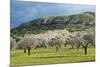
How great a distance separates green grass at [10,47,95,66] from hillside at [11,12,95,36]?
0.23 meters

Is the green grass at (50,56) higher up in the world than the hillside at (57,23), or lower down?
lower down

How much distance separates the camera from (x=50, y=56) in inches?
101

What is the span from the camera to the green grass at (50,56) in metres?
2.44

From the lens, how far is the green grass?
8.00 feet

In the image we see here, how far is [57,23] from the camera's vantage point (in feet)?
8.56

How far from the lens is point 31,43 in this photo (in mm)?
2498

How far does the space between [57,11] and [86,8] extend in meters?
0.38

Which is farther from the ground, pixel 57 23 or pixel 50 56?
pixel 57 23

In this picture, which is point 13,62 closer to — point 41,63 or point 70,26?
point 41,63

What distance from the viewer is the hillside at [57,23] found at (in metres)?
2.48

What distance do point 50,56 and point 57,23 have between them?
0.39 metres

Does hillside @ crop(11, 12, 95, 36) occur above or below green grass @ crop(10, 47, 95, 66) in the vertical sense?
above

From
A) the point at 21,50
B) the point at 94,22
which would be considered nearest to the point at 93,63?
the point at 94,22

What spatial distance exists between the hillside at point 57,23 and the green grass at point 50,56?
0.75 ft
